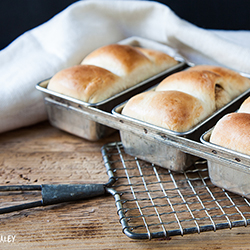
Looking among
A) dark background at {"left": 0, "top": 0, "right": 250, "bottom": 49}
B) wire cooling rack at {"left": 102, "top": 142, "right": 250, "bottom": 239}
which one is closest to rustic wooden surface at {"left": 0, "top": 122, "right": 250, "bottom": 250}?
wire cooling rack at {"left": 102, "top": 142, "right": 250, "bottom": 239}

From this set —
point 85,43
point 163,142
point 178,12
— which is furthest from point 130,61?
point 178,12

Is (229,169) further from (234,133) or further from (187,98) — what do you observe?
(187,98)

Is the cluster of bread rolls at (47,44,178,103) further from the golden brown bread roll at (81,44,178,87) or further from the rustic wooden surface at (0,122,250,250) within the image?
the rustic wooden surface at (0,122,250,250)

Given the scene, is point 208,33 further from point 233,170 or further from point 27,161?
point 27,161

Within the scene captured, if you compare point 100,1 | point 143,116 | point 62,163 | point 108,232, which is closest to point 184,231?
point 108,232

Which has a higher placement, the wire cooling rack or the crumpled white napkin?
the crumpled white napkin

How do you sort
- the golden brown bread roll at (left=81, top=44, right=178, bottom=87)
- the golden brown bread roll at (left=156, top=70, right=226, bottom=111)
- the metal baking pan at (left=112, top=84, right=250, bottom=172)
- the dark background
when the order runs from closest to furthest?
the metal baking pan at (left=112, top=84, right=250, bottom=172), the golden brown bread roll at (left=156, top=70, right=226, bottom=111), the golden brown bread roll at (left=81, top=44, right=178, bottom=87), the dark background

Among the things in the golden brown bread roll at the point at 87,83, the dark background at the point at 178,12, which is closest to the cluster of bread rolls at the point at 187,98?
the golden brown bread roll at the point at 87,83
